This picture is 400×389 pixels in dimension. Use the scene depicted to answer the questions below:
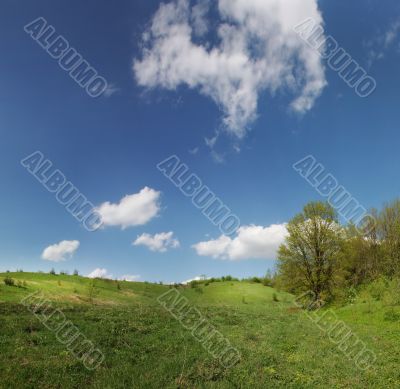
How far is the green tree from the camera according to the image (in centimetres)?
4878

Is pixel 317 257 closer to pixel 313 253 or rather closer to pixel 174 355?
pixel 313 253

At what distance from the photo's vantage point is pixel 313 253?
49594 millimetres

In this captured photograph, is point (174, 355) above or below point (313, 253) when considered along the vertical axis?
above

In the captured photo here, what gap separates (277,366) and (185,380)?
499cm

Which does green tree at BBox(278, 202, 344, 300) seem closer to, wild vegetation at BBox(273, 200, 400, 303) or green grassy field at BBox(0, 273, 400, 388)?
A: wild vegetation at BBox(273, 200, 400, 303)

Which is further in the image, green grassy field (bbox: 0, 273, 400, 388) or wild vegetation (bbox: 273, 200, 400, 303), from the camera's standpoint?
wild vegetation (bbox: 273, 200, 400, 303)

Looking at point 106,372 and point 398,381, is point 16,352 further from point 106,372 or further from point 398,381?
point 398,381

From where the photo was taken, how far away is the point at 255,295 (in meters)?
58.2

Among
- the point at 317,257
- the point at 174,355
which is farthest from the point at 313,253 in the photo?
the point at 174,355

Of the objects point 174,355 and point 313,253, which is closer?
point 174,355

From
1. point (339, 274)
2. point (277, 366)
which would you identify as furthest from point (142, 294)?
point (277, 366)

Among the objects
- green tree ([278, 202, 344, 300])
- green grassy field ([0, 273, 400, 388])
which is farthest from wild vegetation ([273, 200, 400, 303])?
green grassy field ([0, 273, 400, 388])

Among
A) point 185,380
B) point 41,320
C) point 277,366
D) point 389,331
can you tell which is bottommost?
point 389,331

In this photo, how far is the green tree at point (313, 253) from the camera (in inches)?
1921
